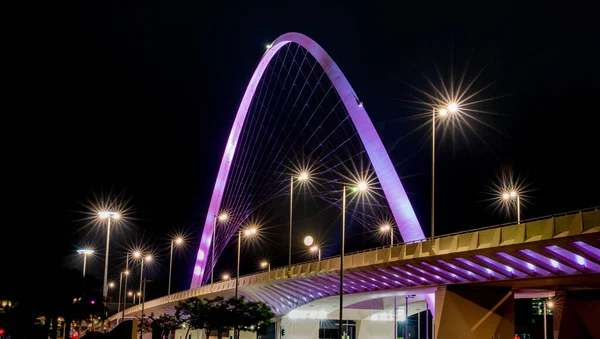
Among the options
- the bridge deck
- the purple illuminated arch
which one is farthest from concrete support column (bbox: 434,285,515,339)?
the purple illuminated arch

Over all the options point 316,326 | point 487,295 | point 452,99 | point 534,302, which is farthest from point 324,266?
point 534,302

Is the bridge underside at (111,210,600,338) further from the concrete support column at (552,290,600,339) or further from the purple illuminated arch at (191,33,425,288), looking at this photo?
the purple illuminated arch at (191,33,425,288)

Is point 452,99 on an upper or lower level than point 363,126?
lower

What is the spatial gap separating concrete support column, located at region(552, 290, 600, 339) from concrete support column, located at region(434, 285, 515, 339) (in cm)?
536

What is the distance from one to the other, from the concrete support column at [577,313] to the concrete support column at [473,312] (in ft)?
17.6

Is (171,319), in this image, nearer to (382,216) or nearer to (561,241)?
(382,216)

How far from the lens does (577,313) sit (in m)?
43.4

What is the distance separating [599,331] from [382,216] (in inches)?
1270

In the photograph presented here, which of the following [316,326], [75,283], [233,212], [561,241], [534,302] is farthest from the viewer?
[534,302]

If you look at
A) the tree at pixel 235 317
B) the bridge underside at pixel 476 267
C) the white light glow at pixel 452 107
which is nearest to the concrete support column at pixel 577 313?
the bridge underside at pixel 476 267

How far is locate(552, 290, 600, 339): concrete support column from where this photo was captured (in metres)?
42.3

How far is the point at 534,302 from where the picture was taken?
11475 cm

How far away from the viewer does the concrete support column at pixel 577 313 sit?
139 ft

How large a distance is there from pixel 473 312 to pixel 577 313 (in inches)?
328
